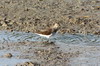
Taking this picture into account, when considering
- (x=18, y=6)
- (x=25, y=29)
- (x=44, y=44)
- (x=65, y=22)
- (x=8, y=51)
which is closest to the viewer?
(x=8, y=51)

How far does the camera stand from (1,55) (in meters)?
9.79

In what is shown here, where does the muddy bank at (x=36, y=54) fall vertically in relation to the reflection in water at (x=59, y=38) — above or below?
above

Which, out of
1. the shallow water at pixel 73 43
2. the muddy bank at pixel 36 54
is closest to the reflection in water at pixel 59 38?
the shallow water at pixel 73 43

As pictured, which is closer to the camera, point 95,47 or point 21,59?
point 21,59

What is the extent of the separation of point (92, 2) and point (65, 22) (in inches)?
131

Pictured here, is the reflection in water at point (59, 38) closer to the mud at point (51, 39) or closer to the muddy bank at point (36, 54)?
the mud at point (51, 39)

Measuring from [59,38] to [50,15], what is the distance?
10.1 ft

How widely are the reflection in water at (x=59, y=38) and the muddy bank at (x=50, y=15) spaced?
48 cm

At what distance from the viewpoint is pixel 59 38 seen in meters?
11.7

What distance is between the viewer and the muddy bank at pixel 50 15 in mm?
12992

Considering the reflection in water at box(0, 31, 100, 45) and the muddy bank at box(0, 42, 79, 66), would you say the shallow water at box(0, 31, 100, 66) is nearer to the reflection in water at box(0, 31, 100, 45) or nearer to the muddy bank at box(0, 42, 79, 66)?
the reflection in water at box(0, 31, 100, 45)

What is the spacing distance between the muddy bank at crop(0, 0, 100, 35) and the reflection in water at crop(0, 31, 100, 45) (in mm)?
480

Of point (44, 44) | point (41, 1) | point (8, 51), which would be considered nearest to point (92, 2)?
point (41, 1)

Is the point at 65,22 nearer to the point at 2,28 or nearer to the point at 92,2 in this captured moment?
the point at 2,28
